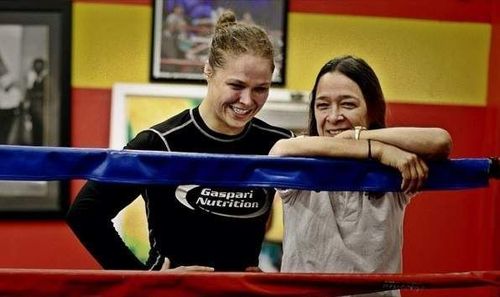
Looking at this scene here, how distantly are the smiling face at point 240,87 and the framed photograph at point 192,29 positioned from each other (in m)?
1.52

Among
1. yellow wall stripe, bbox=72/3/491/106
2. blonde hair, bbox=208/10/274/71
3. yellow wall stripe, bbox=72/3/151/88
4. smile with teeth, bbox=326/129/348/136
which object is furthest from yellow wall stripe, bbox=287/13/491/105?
smile with teeth, bbox=326/129/348/136

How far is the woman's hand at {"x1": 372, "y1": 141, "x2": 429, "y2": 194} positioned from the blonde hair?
34 centimetres

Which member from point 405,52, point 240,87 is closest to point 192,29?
point 405,52

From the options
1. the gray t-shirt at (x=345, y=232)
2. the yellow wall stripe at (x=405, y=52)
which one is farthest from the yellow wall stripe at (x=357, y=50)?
the gray t-shirt at (x=345, y=232)

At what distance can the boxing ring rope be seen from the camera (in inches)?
43.3

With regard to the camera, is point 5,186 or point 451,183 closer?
point 451,183

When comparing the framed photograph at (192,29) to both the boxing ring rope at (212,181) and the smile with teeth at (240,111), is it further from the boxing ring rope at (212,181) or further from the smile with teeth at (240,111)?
the boxing ring rope at (212,181)

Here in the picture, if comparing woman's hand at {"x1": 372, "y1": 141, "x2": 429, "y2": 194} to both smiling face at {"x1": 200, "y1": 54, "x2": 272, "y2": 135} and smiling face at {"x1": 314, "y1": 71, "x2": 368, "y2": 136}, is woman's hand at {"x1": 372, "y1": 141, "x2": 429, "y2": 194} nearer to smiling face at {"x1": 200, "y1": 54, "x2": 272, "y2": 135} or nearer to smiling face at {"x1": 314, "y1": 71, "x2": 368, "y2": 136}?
smiling face at {"x1": 314, "y1": 71, "x2": 368, "y2": 136}

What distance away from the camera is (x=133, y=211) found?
9.50ft

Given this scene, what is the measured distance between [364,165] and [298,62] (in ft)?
6.20

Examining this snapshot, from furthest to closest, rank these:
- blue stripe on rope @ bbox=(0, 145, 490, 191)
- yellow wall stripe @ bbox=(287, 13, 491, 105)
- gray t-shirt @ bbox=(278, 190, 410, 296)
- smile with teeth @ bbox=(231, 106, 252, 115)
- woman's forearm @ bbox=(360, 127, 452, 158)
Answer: yellow wall stripe @ bbox=(287, 13, 491, 105), smile with teeth @ bbox=(231, 106, 252, 115), gray t-shirt @ bbox=(278, 190, 410, 296), woman's forearm @ bbox=(360, 127, 452, 158), blue stripe on rope @ bbox=(0, 145, 490, 191)

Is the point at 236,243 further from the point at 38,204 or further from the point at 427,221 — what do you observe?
the point at 427,221

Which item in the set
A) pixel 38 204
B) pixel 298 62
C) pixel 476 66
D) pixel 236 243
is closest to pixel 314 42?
pixel 298 62

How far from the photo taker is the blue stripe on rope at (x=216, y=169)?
1091mm
